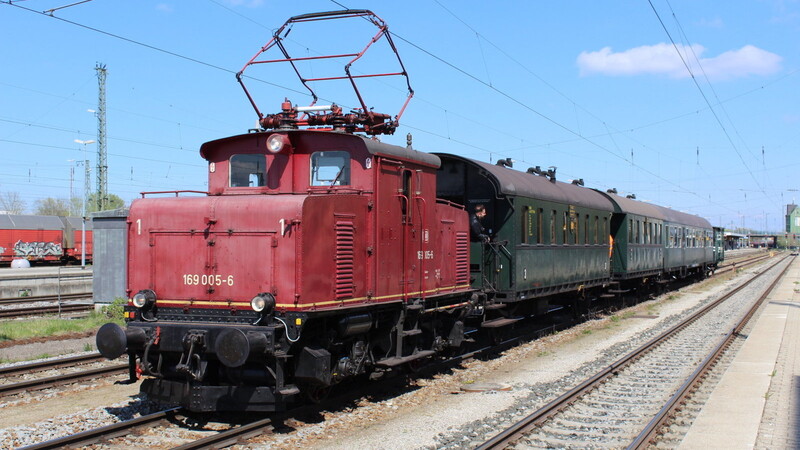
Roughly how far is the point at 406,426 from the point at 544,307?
29.8 ft

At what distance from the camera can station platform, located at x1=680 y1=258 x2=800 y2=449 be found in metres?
7.88

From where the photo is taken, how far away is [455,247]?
39.1 ft

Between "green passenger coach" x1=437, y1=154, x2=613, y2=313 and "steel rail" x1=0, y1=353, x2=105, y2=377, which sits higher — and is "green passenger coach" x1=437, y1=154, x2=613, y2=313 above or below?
above

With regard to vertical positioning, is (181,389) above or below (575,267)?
below

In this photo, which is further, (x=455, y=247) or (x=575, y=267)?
(x=575, y=267)

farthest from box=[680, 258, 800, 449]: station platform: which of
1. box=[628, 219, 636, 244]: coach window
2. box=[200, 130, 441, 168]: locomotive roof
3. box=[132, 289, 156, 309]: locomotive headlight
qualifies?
box=[628, 219, 636, 244]: coach window

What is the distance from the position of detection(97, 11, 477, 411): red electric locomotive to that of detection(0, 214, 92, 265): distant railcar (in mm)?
39930

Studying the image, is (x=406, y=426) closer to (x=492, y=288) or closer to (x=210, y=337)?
(x=210, y=337)

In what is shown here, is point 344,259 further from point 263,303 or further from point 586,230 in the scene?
point 586,230

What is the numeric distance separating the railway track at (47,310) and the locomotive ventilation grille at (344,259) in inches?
557

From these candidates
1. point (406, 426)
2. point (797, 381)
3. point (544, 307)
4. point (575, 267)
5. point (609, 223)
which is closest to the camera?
point (406, 426)

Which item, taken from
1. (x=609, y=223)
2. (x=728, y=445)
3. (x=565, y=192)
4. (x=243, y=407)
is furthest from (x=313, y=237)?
(x=609, y=223)

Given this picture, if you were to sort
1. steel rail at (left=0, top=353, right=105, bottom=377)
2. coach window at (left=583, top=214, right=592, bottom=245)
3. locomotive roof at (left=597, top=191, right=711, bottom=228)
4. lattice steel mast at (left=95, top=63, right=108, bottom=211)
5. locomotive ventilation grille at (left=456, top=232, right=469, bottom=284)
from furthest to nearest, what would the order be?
lattice steel mast at (left=95, top=63, right=108, bottom=211) < locomotive roof at (left=597, top=191, right=711, bottom=228) < coach window at (left=583, top=214, right=592, bottom=245) < locomotive ventilation grille at (left=456, top=232, right=469, bottom=284) < steel rail at (left=0, top=353, right=105, bottom=377)

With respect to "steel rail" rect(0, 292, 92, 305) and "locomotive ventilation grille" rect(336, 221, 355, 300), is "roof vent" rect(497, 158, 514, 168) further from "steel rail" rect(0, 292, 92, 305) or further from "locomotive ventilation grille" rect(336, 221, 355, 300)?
"steel rail" rect(0, 292, 92, 305)
